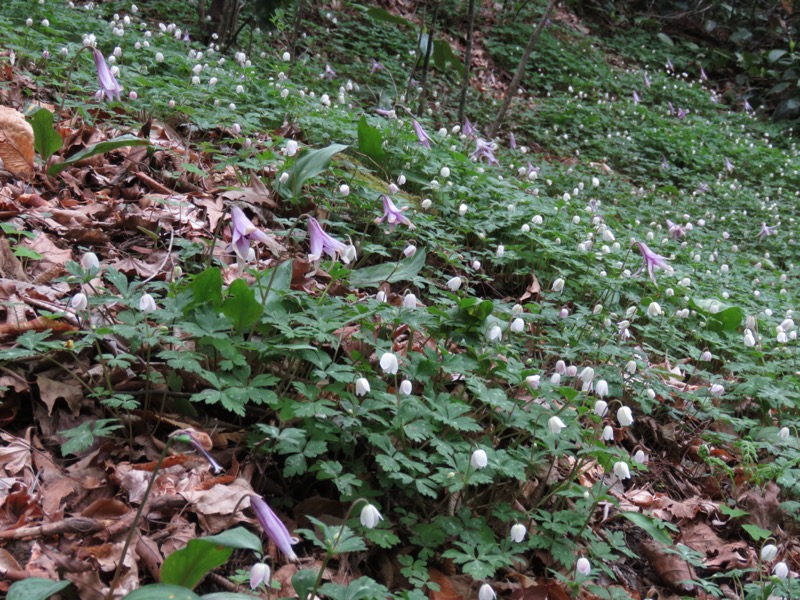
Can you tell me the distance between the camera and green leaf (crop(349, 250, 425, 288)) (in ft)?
9.96

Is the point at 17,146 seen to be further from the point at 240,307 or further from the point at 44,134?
the point at 240,307

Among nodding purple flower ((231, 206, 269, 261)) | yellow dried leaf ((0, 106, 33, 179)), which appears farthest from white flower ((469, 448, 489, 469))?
yellow dried leaf ((0, 106, 33, 179))

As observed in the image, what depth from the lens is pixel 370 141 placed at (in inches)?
168

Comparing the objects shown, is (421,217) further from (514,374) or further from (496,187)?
(514,374)

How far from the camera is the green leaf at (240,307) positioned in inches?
84.1

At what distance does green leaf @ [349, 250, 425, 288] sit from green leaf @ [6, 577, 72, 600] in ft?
6.37

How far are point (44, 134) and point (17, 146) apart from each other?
148mm

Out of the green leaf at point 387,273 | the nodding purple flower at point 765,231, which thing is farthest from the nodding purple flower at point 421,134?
the nodding purple flower at point 765,231

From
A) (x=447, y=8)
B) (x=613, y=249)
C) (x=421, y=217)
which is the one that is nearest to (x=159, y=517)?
(x=421, y=217)

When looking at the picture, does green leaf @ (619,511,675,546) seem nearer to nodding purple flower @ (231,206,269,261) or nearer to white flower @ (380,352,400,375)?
white flower @ (380,352,400,375)

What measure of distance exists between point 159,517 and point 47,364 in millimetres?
713

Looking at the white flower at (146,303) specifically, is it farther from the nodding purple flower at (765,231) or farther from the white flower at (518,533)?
the nodding purple flower at (765,231)

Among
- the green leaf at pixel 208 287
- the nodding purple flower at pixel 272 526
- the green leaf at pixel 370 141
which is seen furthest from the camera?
the green leaf at pixel 370 141

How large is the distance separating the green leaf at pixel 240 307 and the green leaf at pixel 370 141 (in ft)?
7.70
